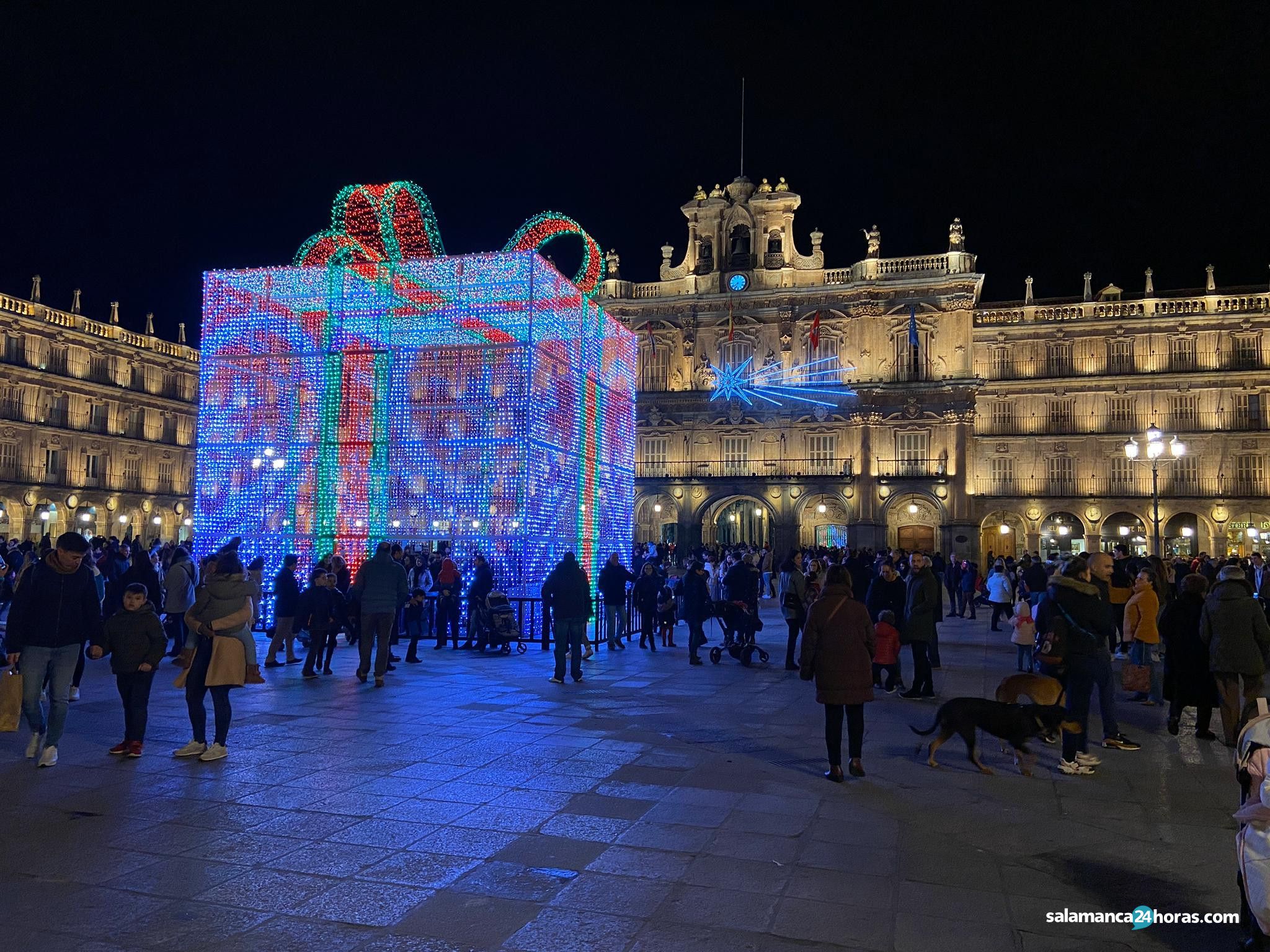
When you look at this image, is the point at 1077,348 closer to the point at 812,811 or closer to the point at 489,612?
the point at 489,612

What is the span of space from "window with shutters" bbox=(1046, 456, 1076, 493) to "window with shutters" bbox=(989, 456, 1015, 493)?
1419mm

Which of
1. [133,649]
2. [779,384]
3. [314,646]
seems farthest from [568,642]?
[779,384]

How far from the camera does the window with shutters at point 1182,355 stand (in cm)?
3994

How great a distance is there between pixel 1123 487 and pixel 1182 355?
624 cm

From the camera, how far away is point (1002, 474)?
41.4 m

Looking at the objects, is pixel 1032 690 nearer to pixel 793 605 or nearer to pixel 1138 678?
pixel 1138 678

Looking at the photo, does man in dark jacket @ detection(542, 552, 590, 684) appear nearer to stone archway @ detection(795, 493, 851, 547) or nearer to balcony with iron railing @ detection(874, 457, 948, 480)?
stone archway @ detection(795, 493, 851, 547)

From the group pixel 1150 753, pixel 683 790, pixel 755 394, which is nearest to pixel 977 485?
pixel 755 394

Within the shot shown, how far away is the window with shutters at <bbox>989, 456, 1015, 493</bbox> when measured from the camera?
4116 centimetres

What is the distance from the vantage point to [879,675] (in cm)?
1050

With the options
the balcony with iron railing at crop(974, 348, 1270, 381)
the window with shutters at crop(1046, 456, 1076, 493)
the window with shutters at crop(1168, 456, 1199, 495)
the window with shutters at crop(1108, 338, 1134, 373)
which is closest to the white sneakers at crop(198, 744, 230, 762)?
the balcony with iron railing at crop(974, 348, 1270, 381)

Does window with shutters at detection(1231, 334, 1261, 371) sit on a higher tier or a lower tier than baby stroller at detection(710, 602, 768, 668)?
higher

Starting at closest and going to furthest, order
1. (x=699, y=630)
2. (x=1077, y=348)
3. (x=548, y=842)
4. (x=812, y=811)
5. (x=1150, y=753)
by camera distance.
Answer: (x=548, y=842)
(x=812, y=811)
(x=1150, y=753)
(x=699, y=630)
(x=1077, y=348)

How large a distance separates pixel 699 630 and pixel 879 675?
3163mm
